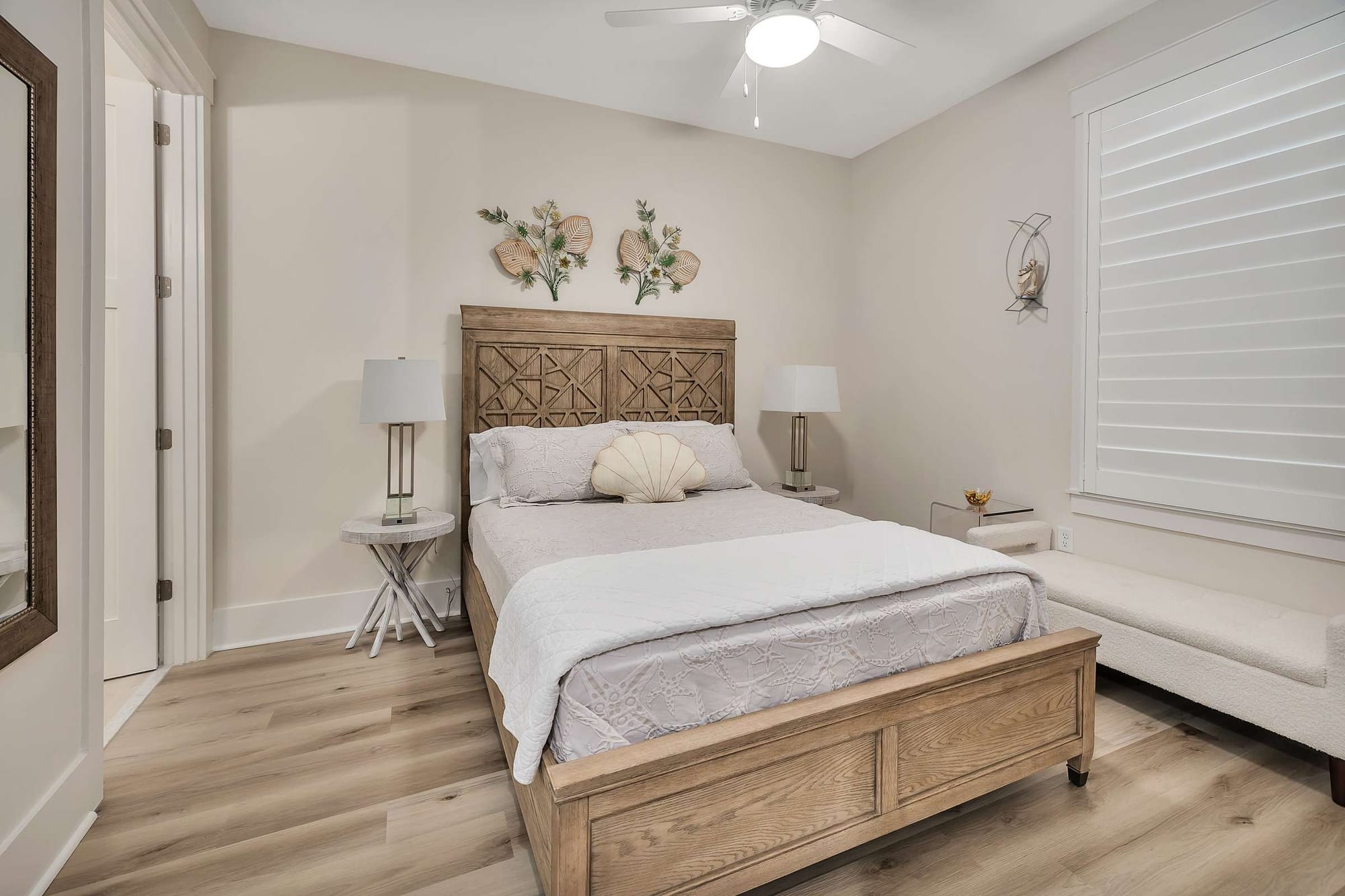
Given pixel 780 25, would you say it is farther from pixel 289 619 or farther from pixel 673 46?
pixel 289 619

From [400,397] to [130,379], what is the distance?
997 millimetres

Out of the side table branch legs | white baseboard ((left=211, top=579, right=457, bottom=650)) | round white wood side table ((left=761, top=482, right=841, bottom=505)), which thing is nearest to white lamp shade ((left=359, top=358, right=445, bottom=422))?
the side table branch legs

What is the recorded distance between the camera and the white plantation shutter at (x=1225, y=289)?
6.75ft

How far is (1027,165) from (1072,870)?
118 inches

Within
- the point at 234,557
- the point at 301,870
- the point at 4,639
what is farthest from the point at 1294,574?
the point at 234,557

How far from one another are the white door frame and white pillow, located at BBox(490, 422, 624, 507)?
1214 millimetres

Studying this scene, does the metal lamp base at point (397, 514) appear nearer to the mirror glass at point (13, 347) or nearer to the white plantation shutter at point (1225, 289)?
the mirror glass at point (13, 347)

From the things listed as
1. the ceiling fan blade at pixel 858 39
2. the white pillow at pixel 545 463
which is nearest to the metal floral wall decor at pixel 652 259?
the white pillow at pixel 545 463

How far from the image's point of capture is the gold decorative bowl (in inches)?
119

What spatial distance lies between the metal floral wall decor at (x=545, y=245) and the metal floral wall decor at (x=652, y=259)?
0.24 metres

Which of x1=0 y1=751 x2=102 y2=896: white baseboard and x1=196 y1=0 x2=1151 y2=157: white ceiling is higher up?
x1=196 y1=0 x2=1151 y2=157: white ceiling

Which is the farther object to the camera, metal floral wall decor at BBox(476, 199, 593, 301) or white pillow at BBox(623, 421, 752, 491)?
metal floral wall decor at BBox(476, 199, 593, 301)

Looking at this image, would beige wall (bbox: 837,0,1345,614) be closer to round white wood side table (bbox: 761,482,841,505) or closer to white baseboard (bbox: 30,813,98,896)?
round white wood side table (bbox: 761,482,841,505)

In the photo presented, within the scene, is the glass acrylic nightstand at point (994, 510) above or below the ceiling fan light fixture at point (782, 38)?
below
